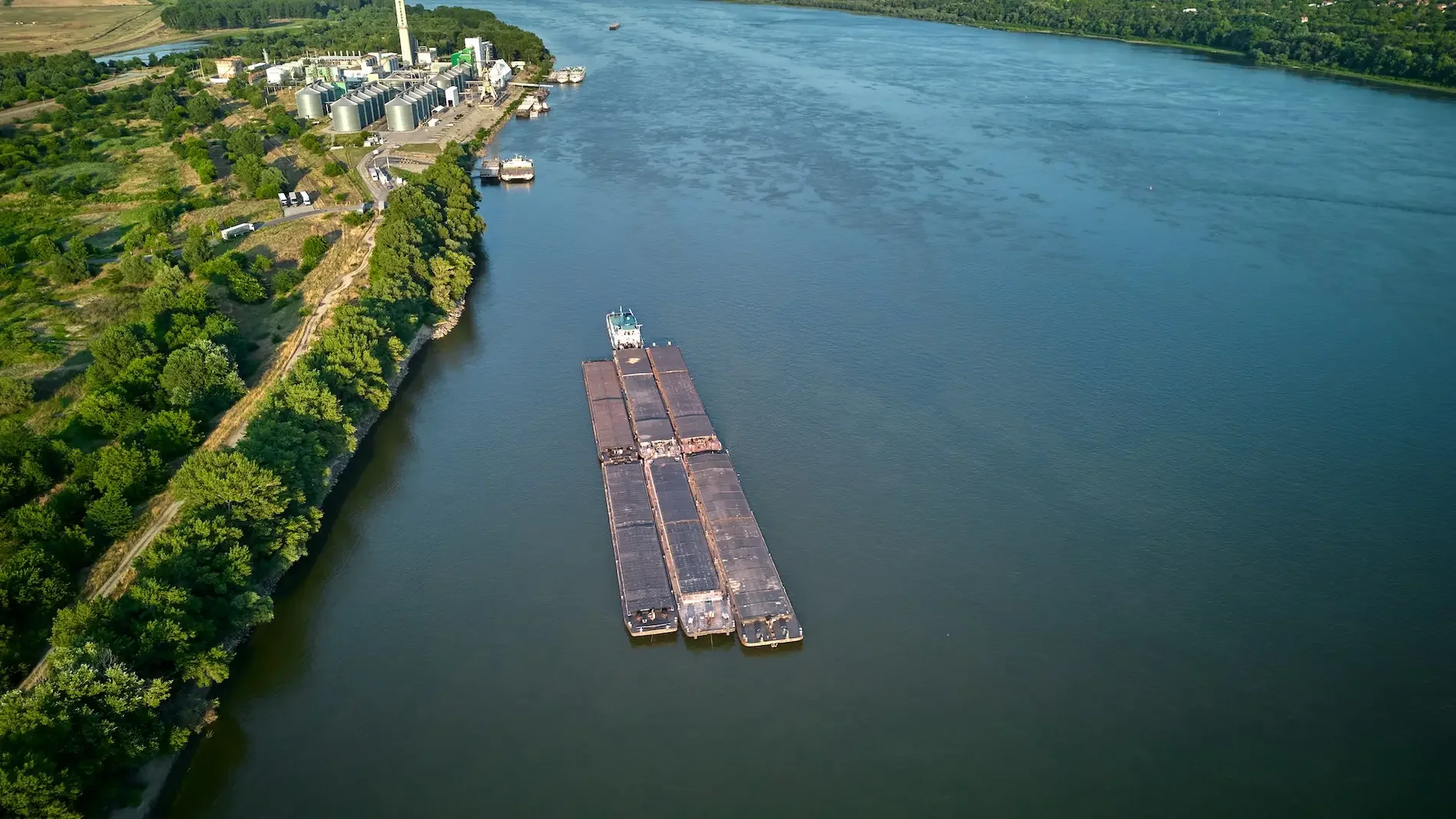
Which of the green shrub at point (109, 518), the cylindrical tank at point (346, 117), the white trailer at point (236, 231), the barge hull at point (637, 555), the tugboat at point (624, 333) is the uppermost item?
the cylindrical tank at point (346, 117)

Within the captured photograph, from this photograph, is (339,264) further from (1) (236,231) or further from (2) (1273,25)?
(2) (1273,25)

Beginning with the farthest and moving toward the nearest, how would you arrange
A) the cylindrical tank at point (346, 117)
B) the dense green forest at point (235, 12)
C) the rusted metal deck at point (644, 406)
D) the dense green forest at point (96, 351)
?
the dense green forest at point (235, 12), the cylindrical tank at point (346, 117), the rusted metal deck at point (644, 406), the dense green forest at point (96, 351)

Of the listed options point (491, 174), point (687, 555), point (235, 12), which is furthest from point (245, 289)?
point (235, 12)

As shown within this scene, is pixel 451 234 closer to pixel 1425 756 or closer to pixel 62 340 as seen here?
pixel 62 340

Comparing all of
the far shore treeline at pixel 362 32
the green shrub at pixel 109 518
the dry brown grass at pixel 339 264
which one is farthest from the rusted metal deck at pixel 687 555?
the far shore treeline at pixel 362 32

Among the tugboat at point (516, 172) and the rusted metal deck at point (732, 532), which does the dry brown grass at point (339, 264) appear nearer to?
the tugboat at point (516, 172)

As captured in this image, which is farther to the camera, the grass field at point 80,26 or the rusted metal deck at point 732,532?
the grass field at point 80,26

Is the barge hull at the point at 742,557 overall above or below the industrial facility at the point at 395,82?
below
